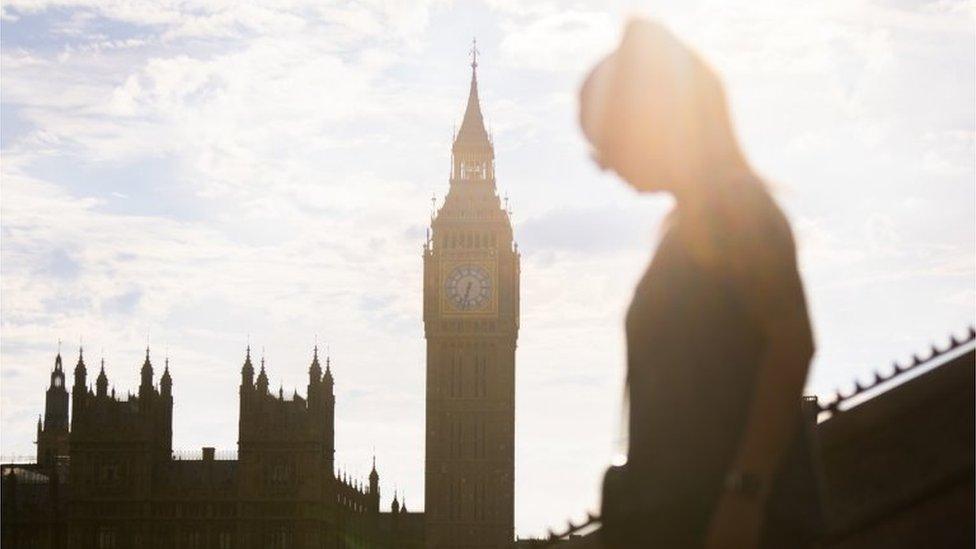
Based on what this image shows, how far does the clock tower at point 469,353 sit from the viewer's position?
3263 inches

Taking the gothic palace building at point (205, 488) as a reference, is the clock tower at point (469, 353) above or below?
above

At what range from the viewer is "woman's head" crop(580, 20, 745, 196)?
12.2ft

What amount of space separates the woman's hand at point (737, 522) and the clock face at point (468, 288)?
262 feet

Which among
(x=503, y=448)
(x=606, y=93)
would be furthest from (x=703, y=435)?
(x=503, y=448)

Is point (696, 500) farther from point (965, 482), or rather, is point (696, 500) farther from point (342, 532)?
point (342, 532)

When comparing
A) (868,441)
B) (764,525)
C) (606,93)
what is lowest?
(764,525)

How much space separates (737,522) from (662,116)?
76 centimetres

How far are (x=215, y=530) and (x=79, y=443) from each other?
18.4 ft

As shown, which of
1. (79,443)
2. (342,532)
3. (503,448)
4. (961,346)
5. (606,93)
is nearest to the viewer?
(606,93)

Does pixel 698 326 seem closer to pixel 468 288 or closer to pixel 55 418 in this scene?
pixel 468 288

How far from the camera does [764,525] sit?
3.61 m

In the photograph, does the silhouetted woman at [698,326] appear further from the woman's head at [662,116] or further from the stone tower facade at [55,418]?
the stone tower facade at [55,418]

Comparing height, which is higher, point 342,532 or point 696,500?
point 342,532

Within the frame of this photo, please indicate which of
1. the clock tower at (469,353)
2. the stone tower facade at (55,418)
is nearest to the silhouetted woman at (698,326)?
the clock tower at (469,353)
